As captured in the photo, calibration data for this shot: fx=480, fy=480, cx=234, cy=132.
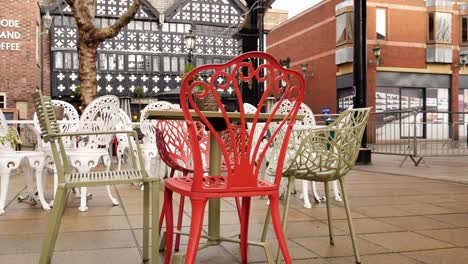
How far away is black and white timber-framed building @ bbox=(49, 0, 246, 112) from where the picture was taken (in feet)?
62.2

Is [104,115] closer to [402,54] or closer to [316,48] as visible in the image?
[402,54]

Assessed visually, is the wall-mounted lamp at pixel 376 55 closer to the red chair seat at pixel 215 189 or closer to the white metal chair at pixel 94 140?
the white metal chair at pixel 94 140

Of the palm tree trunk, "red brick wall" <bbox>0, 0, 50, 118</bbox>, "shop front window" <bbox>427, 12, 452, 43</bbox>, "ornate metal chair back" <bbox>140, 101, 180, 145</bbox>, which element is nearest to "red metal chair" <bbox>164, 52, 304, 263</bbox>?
"ornate metal chair back" <bbox>140, 101, 180, 145</bbox>

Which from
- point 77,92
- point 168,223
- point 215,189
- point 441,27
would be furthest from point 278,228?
point 441,27

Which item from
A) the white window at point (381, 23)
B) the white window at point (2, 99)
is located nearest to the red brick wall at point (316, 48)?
the white window at point (381, 23)

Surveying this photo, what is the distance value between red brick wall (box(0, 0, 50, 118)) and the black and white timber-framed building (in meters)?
1.76

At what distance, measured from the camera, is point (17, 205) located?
453 centimetres

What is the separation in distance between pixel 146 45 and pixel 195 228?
61.5 ft

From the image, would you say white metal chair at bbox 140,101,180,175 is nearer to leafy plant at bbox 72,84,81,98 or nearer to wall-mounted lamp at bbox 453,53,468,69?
leafy plant at bbox 72,84,81,98

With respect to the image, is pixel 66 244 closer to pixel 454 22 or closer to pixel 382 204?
pixel 382 204

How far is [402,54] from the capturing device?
21062 mm

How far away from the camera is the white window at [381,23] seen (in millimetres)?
20781

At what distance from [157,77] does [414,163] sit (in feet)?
42.7

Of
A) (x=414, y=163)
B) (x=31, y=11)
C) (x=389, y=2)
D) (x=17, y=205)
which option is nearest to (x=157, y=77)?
(x=31, y=11)
